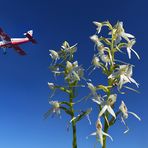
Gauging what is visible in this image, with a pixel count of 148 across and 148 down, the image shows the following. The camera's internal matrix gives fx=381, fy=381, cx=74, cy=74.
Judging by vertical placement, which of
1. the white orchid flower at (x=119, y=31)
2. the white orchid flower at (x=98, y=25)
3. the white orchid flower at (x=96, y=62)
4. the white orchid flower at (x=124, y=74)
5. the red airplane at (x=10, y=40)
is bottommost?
the white orchid flower at (x=124, y=74)

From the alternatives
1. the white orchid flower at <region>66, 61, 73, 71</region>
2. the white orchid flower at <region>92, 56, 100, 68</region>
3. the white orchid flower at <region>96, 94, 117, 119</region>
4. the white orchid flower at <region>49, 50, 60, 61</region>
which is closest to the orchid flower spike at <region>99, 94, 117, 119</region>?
the white orchid flower at <region>96, 94, 117, 119</region>

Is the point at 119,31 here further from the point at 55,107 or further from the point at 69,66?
the point at 55,107

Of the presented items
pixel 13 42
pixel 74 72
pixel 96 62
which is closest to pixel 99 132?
pixel 96 62

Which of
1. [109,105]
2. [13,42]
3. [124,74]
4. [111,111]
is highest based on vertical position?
[13,42]

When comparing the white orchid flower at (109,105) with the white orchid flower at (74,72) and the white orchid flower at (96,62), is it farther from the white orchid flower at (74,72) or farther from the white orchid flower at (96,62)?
the white orchid flower at (74,72)

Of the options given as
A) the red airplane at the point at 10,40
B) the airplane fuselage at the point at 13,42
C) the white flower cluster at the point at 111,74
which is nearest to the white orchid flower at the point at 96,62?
the white flower cluster at the point at 111,74

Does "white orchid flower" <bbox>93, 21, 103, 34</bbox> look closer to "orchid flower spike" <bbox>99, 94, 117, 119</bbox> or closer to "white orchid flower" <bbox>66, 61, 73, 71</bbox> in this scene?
"white orchid flower" <bbox>66, 61, 73, 71</bbox>

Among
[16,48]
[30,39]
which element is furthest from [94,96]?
[16,48]

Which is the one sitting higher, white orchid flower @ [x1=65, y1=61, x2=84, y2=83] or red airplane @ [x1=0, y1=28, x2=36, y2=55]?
red airplane @ [x1=0, y1=28, x2=36, y2=55]
